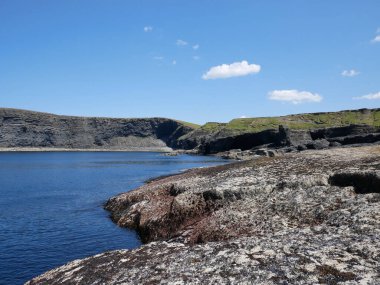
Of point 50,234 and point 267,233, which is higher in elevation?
point 267,233

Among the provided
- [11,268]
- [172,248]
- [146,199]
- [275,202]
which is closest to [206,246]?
[172,248]

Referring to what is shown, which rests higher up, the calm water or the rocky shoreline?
the rocky shoreline

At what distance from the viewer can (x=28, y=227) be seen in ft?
134

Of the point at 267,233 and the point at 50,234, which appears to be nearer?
the point at 267,233

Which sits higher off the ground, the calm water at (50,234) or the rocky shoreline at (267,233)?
the rocky shoreline at (267,233)

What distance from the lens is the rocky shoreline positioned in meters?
12.3

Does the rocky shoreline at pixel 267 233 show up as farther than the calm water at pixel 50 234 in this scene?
No

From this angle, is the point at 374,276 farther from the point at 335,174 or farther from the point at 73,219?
the point at 73,219

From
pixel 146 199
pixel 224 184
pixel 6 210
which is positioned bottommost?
pixel 6 210

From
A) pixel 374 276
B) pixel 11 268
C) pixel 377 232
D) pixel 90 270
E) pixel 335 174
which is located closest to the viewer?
pixel 374 276

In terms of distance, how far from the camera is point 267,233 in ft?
60.2

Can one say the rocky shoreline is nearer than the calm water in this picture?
Yes

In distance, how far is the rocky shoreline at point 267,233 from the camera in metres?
12.3

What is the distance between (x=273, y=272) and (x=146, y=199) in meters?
28.4
